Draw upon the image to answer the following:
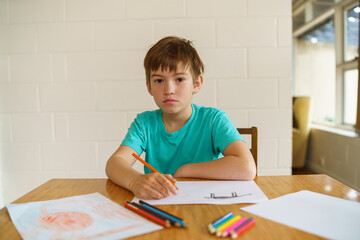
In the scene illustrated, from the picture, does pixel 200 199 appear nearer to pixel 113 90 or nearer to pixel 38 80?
pixel 113 90

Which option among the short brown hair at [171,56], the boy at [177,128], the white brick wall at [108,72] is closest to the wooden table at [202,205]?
the boy at [177,128]

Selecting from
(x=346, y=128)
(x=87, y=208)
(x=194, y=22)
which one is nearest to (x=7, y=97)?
(x=194, y=22)

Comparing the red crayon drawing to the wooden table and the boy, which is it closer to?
the wooden table

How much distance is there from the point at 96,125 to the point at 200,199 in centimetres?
126

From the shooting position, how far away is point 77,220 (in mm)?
567

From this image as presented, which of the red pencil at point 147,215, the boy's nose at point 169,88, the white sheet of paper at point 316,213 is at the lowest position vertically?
the white sheet of paper at point 316,213

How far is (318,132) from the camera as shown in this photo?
11.9 feet

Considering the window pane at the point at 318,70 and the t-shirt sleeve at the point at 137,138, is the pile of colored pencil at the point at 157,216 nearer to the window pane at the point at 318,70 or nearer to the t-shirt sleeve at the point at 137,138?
the t-shirt sleeve at the point at 137,138

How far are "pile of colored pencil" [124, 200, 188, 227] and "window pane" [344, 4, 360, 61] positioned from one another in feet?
10.7

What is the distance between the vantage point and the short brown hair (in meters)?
1.11

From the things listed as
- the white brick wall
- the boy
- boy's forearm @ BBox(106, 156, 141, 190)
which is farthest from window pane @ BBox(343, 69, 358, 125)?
boy's forearm @ BBox(106, 156, 141, 190)

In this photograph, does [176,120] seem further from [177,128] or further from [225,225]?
[225,225]

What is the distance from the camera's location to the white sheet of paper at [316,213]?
510mm

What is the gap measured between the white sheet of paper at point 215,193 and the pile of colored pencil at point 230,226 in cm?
13
